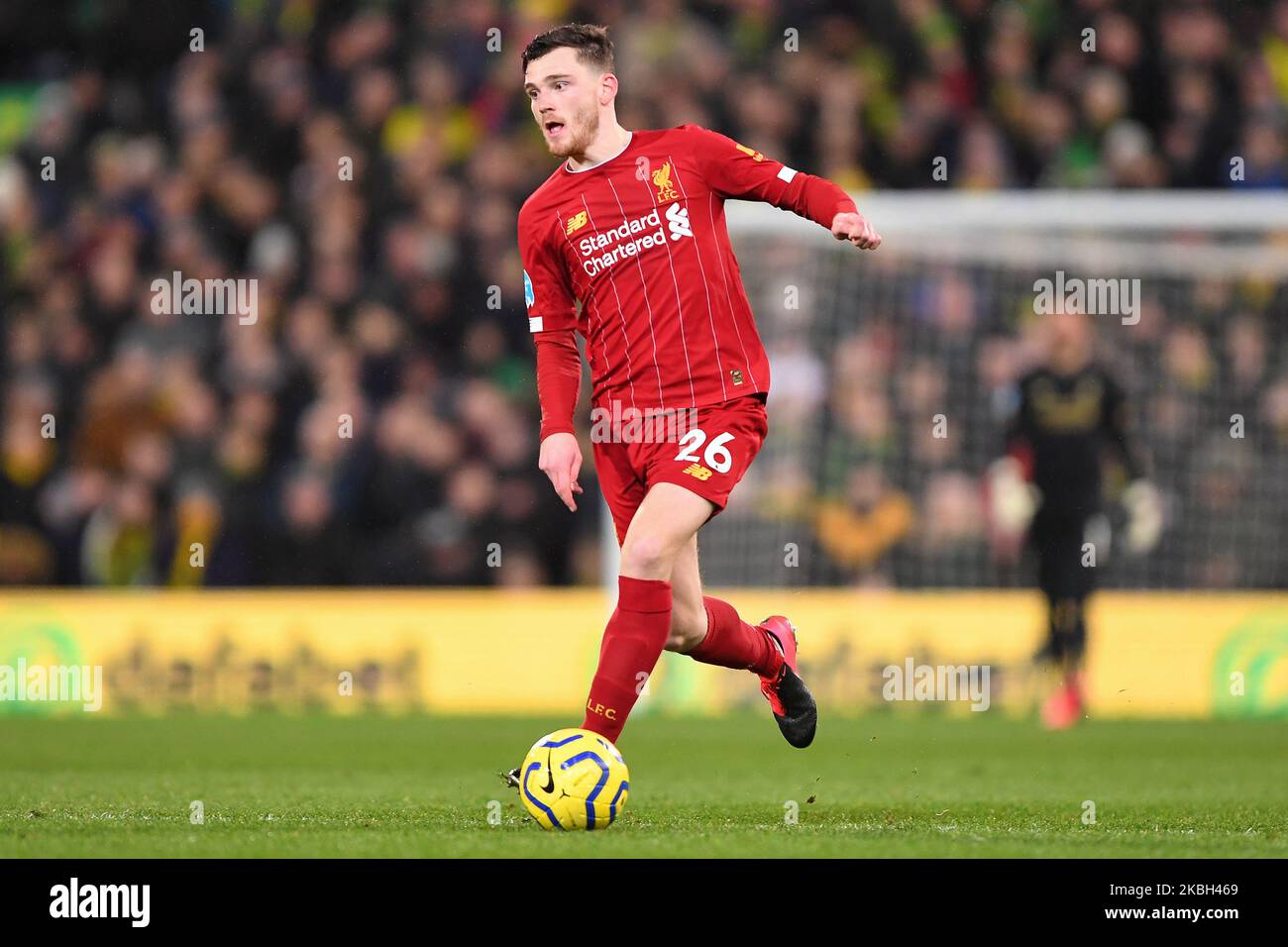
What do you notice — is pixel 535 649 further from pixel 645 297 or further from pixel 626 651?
pixel 626 651

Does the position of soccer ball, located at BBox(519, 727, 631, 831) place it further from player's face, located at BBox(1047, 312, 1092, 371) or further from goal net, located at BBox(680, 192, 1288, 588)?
goal net, located at BBox(680, 192, 1288, 588)

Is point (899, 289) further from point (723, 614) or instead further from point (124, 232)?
point (723, 614)

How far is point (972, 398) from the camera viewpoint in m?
13.2

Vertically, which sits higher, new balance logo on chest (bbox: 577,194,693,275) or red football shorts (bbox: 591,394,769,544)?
new balance logo on chest (bbox: 577,194,693,275)

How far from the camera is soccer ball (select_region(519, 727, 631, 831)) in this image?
5.45 metres

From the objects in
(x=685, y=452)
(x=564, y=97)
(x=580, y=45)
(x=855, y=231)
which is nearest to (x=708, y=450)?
(x=685, y=452)

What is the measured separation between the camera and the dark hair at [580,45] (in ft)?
19.5

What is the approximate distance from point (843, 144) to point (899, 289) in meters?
1.41

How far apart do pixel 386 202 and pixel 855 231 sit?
8798mm

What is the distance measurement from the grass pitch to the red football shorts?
3.29 ft

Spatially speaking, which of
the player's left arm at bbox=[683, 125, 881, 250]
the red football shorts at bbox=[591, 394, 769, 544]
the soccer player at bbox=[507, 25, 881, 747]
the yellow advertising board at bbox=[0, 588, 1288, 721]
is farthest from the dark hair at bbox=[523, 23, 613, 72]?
the yellow advertising board at bbox=[0, 588, 1288, 721]

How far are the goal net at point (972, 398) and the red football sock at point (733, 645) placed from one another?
5.77m

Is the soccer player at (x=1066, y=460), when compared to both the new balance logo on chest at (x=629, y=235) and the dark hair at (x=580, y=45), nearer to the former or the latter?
the new balance logo on chest at (x=629, y=235)

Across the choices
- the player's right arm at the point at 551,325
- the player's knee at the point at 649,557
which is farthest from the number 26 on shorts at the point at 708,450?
the player's right arm at the point at 551,325
